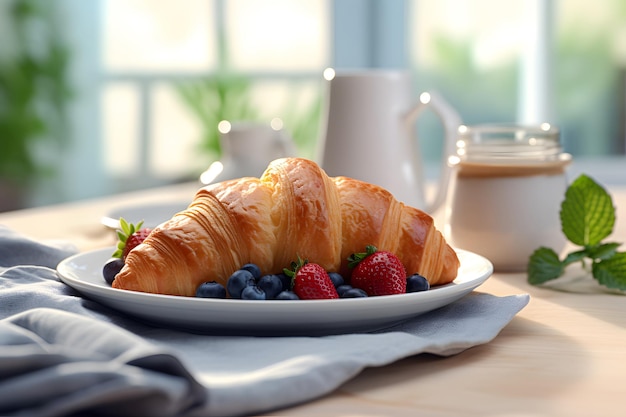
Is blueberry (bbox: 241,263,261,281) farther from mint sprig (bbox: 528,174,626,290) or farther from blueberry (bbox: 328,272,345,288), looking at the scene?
mint sprig (bbox: 528,174,626,290)

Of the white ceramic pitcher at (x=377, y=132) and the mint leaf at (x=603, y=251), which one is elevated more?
the white ceramic pitcher at (x=377, y=132)

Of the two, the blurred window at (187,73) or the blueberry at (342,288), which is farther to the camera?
the blurred window at (187,73)

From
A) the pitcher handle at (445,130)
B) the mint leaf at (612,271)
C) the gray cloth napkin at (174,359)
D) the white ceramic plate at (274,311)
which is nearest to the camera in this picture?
the gray cloth napkin at (174,359)

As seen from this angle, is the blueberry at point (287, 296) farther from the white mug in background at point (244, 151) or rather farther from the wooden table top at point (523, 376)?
the white mug in background at point (244, 151)

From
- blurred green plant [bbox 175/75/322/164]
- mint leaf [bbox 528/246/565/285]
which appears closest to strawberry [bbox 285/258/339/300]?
mint leaf [bbox 528/246/565/285]

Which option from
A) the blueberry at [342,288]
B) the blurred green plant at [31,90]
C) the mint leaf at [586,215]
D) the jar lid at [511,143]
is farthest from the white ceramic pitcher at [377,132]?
the blurred green plant at [31,90]

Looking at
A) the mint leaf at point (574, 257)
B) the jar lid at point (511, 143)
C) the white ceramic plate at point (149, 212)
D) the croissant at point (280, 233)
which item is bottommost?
the white ceramic plate at point (149, 212)
